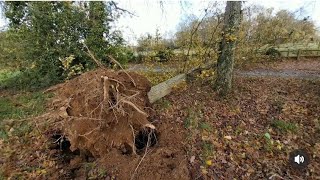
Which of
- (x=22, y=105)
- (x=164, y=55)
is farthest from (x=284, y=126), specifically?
(x=22, y=105)

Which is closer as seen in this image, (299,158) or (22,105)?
(299,158)

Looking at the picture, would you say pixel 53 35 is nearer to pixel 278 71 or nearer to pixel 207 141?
pixel 207 141

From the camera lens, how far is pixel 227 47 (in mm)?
6711

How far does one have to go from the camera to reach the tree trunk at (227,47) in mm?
6414

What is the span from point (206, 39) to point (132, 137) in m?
4.67

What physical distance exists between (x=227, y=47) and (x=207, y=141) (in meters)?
2.96

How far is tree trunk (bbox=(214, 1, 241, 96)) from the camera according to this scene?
641cm

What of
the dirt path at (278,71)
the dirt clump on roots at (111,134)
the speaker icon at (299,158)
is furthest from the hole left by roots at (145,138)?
the dirt path at (278,71)

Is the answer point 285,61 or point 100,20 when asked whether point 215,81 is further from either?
point 285,61

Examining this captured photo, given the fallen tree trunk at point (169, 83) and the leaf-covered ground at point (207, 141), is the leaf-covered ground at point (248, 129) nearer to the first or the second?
the leaf-covered ground at point (207, 141)

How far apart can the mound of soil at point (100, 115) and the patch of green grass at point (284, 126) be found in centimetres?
302

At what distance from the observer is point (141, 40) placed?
991 cm

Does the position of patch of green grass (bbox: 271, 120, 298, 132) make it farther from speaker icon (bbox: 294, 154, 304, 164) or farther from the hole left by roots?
the hole left by roots

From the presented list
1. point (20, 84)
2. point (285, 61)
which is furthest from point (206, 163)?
point (285, 61)
